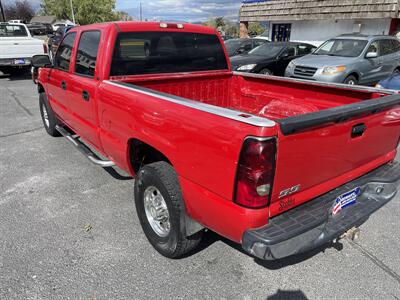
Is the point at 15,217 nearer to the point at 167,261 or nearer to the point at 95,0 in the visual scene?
the point at 167,261

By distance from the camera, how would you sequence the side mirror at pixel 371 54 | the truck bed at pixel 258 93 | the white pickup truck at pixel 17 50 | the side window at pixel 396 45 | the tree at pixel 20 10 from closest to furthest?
the truck bed at pixel 258 93 → the side mirror at pixel 371 54 → the side window at pixel 396 45 → the white pickup truck at pixel 17 50 → the tree at pixel 20 10

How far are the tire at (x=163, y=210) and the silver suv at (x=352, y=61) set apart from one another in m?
7.47

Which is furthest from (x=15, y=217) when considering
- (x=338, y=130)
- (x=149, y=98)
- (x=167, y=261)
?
(x=338, y=130)

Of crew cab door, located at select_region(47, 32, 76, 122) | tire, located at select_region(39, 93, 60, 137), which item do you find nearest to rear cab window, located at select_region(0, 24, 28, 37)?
tire, located at select_region(39, 93, 60, 137)

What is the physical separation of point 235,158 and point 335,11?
51.4 ft

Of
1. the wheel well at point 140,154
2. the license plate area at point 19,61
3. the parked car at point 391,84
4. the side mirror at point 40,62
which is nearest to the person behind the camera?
the wheel well at point 140,154

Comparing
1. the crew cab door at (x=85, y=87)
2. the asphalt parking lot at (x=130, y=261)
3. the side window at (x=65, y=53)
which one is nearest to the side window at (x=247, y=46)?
the side window at (x=65, y=53)

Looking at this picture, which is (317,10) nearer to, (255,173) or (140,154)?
(140,154)

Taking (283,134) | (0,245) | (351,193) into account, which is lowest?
(0,245)

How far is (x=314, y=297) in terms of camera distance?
8.17 ft

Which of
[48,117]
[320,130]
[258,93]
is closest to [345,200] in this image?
[320,130]

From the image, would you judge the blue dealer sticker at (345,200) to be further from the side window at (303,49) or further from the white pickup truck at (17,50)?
the white pickup truck at (17,50)

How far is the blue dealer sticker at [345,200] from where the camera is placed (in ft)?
7.86

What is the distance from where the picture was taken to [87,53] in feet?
12.3
